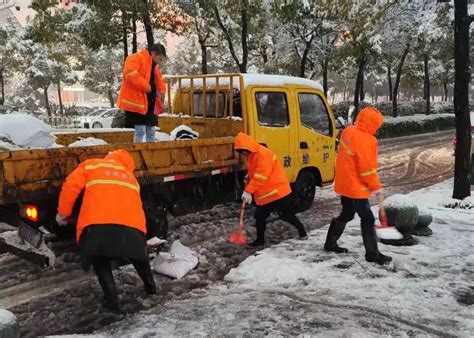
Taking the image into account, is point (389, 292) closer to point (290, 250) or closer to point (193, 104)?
point (290, 250)

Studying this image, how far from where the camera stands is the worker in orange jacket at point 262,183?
231 inches

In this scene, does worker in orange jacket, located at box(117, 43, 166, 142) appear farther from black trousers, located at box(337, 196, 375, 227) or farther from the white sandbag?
black trousers, located at box(337, 196, 375, 227)

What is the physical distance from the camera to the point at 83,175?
4090mm

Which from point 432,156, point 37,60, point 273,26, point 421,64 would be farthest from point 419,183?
point 37,60

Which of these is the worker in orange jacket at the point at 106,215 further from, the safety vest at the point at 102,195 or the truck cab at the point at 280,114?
the truck cab at the point at 280,114

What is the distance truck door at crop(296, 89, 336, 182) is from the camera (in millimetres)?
7777

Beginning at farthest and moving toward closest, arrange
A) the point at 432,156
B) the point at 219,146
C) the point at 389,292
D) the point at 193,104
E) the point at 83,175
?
the point at 432,156 → the point at 193,104 → the point at 219,146 → the point at 389,292 → the point at 83,175

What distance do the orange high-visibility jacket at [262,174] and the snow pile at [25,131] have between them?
2.17 m

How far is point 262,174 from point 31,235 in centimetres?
262

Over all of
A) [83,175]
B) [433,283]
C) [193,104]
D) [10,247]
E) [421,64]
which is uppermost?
[421,64]

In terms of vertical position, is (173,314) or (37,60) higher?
(37,60)

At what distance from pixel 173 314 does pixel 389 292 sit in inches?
80.0

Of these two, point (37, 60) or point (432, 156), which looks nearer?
point (432, 156)

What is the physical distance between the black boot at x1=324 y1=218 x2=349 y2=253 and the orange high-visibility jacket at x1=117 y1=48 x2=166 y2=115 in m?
2.80
